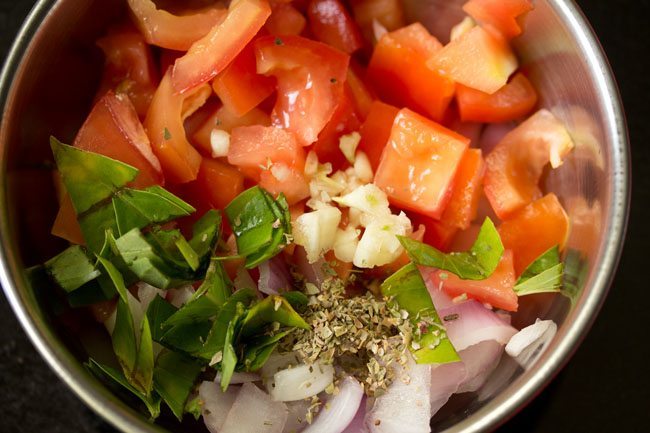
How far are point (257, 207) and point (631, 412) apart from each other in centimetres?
75

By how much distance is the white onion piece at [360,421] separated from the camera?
1108 mm

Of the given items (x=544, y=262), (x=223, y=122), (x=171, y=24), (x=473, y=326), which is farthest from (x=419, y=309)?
(x=171, y=24)

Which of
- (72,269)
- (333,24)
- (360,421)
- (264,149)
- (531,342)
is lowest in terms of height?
(360,421)

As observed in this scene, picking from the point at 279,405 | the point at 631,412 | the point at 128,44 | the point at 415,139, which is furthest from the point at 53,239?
the point at 631,412

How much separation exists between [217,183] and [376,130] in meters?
0.26

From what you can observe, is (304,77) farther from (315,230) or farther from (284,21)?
(315,230)

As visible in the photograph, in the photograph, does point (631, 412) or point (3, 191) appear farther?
point (631, 412)

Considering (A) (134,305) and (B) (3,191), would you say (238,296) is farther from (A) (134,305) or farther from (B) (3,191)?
(B) (3,191)

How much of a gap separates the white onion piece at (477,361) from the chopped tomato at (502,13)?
49 centimetres

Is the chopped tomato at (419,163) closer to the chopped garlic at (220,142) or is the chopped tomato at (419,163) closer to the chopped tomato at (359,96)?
the chopped tomato at (359,96)

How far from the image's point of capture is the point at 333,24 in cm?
125

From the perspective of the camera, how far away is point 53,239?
119 centimetres

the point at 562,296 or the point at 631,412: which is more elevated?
the point at 562,296

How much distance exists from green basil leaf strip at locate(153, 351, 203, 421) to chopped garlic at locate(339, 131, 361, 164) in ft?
1.29
